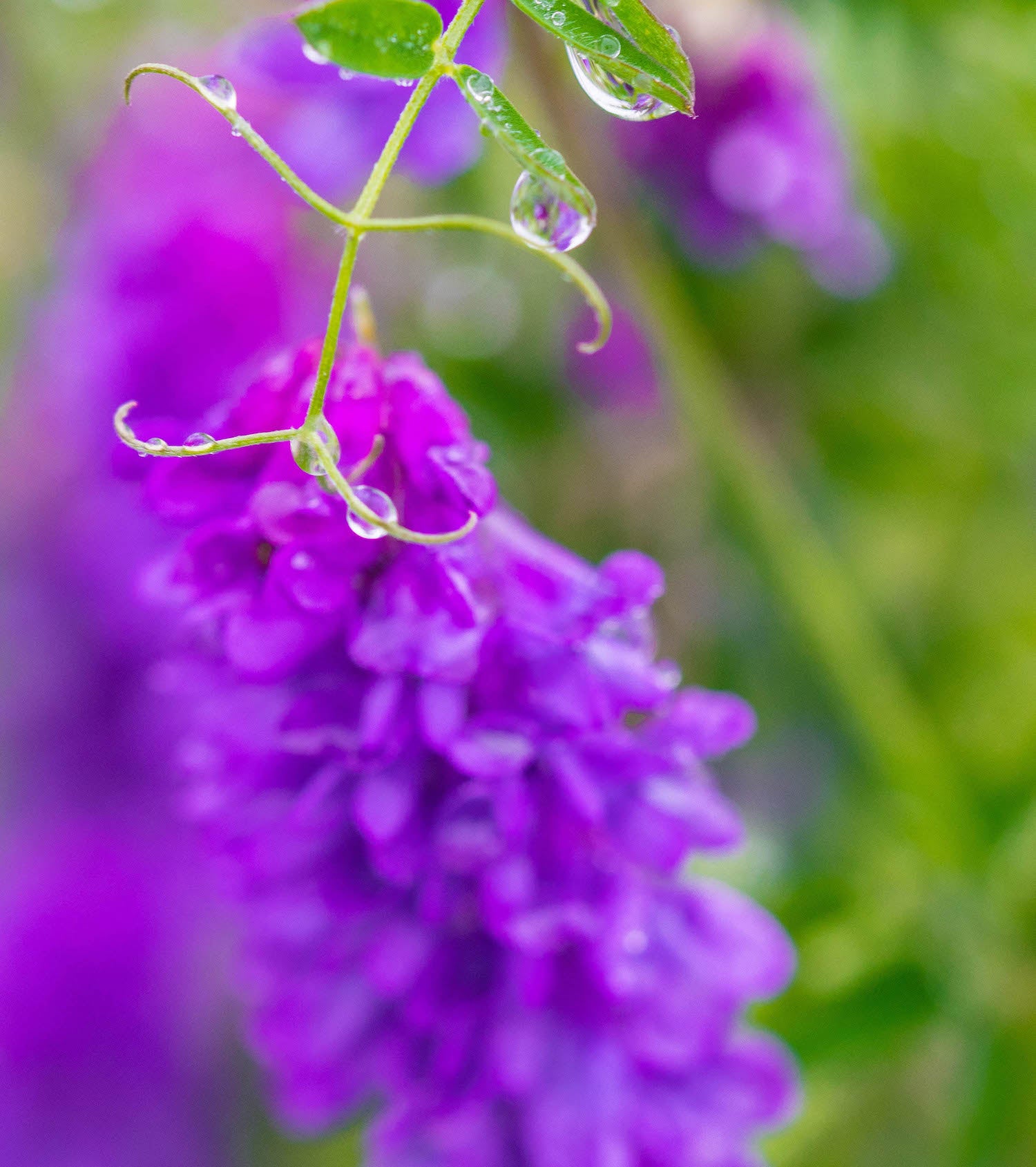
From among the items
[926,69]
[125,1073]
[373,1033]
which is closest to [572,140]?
[926,69]

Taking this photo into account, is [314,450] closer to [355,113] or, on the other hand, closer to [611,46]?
[611,46]

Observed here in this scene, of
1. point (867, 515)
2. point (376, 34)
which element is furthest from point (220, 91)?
point (867, 515)

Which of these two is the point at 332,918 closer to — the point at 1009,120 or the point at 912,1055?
the point at 912,1055

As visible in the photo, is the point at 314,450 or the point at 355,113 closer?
the point at 314,450

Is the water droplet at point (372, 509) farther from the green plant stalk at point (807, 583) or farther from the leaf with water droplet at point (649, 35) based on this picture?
the green plant stalk at point (807, 583)

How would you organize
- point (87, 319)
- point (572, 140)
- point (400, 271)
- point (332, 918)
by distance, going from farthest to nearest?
point (400, 271), point (87, 319), point (572, 140), point (332, 918)

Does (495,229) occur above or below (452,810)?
above

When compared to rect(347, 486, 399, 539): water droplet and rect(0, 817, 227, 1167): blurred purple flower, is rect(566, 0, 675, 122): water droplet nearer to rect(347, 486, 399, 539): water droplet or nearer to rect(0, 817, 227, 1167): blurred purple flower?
rect(347, 486, 399, 539): water droplet

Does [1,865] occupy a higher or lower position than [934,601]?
Answer: lower
